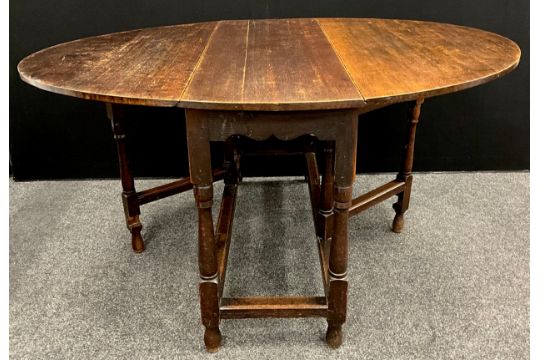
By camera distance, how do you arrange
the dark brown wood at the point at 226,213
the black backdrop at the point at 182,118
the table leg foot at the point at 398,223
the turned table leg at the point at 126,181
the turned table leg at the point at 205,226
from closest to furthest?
the turned table leg at the point at 205,226
the dark brown wood at the point at 226,213
the turned table leg at the point at 126,181
the table leg foot at the point at 398,223
the black backdrop at the point at 182,118

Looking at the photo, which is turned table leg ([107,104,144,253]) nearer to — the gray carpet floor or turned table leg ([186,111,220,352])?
the gray carpet floor

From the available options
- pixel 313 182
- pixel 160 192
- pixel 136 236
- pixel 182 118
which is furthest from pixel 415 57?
pixel 182 118

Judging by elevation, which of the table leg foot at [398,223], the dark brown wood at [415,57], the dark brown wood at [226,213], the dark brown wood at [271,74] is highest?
the dark brown wood at [271,74]

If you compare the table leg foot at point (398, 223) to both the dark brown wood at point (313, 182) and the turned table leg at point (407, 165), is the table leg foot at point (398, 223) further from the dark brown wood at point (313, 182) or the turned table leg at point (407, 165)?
the dark brown wood at point (313, 182)

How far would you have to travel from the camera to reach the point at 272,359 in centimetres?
137

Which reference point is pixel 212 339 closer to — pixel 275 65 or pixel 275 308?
pixel 275 308

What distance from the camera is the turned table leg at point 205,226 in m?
1.08

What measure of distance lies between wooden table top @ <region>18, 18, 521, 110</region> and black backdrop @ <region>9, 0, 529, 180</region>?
481 millimetres

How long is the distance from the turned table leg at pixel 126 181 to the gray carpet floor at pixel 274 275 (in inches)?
3.2

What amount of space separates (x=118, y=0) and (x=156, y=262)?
124 cm

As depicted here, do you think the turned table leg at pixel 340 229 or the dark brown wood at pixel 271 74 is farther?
the turned table leg at pixel 340 229

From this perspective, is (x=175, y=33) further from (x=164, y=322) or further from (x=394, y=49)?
(x=164, y=322)

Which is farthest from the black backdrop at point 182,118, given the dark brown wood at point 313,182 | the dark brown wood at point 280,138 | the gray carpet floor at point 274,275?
the dark brown wood at point 280,138

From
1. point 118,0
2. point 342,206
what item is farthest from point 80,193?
point 342,206
